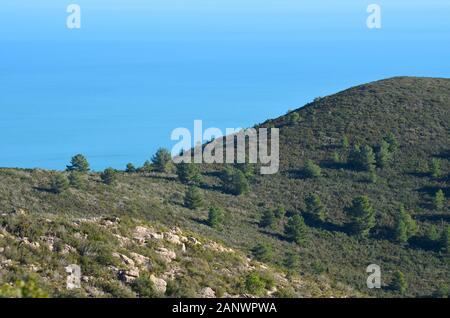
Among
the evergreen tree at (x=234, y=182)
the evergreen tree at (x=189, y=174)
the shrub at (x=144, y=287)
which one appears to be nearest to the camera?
the shrub at (x=144, y=287)

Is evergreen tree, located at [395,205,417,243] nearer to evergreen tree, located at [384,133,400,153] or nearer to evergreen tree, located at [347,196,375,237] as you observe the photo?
evergreen tree, located at [347,196,375,237]

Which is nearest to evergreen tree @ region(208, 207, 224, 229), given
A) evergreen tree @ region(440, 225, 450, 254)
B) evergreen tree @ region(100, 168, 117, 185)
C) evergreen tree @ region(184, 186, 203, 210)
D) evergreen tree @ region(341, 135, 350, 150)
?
evergreen tree @ region(184, 186, 203, 210)

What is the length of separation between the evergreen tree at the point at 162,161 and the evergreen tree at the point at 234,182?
296 inches

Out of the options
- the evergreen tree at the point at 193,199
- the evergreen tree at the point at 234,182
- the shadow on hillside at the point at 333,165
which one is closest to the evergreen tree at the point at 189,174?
the evergreen tree at the point at 234,182

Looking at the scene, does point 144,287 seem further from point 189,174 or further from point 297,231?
point 189,174

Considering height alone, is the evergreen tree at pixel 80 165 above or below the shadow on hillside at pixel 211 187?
above

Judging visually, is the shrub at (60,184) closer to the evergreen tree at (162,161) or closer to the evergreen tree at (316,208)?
the evergreen tree at (162,161)

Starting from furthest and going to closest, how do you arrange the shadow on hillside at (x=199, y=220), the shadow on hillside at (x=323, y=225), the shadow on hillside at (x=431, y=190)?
1. the shadow on hillside at (x=431, y=190)
2. the shadow on hillside at (x=323, y=225)
3. the shadow on hillside at (x=199, y=220)

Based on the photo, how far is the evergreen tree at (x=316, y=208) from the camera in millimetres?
64444

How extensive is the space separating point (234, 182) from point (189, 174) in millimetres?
5831

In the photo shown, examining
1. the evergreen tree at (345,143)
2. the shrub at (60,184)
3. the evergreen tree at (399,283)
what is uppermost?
the evergreen tree at (345,143)

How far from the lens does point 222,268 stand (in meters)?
30.6

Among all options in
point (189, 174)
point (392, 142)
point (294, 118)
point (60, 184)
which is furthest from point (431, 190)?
point (60, 184)

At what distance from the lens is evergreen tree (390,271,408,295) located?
4875 cm
